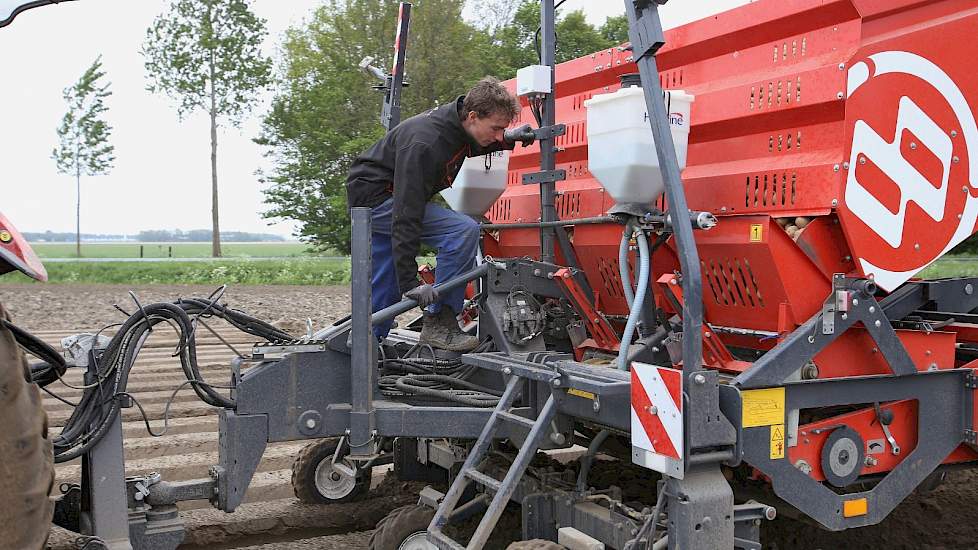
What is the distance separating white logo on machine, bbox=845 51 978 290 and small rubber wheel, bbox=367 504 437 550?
2012 mm

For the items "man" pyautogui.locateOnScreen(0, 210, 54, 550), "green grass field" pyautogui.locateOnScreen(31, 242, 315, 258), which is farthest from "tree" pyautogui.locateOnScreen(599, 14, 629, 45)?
"man" pyautogui.locateOnScreen(0, 210, 54, 550)

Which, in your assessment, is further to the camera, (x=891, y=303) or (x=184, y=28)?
(x=184, y=28)

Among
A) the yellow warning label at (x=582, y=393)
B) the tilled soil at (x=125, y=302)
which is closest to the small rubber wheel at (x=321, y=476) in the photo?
the yellow warning label at (x=582, y=393)

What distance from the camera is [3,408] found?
2.26 metres

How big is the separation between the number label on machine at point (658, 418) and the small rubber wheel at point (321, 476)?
205 cm

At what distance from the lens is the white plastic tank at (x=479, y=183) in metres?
4.83

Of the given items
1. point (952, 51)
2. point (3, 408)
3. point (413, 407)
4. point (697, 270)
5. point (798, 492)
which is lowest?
point (798, 492)

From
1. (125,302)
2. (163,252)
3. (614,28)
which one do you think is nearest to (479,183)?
(125,302)

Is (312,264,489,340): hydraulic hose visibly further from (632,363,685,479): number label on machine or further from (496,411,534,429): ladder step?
(632,363,685,479): number label on machine

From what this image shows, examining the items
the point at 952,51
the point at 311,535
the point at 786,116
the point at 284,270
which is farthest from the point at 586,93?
the point at 284,270

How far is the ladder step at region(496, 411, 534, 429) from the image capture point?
357 cm

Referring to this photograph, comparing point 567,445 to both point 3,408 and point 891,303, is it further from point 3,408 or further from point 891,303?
point 3,408

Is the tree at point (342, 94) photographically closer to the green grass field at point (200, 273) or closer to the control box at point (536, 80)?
the green grass field at point (200, 273)

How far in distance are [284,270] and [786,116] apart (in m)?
19.3
